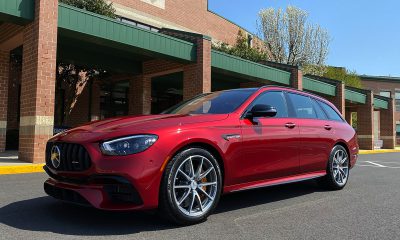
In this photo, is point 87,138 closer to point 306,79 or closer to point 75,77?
point 75,77

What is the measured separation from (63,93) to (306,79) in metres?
13.5

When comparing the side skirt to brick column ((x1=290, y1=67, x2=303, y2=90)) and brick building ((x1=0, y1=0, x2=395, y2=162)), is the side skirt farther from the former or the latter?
brick column ((x1=290, y1=67, x2=303, y2=90))

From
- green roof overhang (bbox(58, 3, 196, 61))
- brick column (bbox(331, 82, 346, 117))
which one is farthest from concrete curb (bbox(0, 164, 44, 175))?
brick column (bbox(331, 82, 346, 117))

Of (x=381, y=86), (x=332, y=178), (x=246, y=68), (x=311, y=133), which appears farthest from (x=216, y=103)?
(x=381, y=86)

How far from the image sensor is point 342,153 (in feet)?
22.5

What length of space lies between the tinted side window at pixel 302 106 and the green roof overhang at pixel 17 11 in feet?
27.5

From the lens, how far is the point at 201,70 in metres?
16.3

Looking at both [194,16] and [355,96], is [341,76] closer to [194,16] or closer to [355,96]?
[355,96]

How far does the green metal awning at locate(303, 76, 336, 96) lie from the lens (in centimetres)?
2355

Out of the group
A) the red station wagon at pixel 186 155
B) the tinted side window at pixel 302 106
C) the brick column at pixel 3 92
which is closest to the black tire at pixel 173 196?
the red station wagon at pixel 186 155

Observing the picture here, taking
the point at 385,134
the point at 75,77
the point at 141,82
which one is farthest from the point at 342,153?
the point at 385,134

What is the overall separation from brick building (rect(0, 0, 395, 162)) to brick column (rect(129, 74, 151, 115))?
0.16 feet

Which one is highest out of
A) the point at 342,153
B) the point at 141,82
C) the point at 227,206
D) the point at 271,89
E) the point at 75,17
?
the point at 75,17

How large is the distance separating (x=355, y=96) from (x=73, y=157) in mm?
28604
